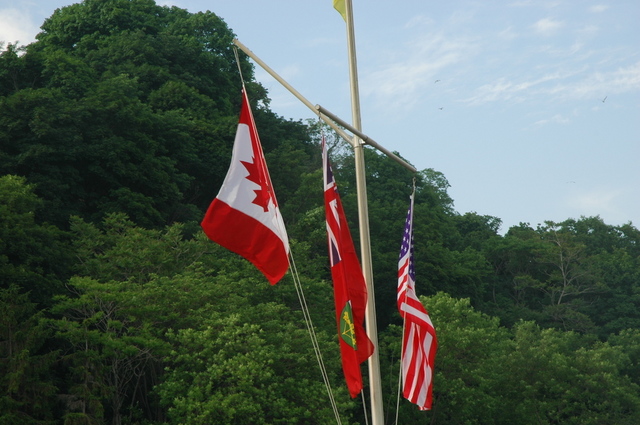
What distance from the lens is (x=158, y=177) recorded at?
44.8 metres

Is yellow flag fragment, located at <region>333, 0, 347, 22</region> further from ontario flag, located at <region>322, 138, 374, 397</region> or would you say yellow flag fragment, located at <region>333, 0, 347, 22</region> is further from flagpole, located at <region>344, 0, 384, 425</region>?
ontario flag, located at <region>322, 138, 374, 397</region>

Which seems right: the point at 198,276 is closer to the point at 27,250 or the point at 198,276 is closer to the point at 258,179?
the point at 27,250

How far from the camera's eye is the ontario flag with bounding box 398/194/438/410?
482 inches

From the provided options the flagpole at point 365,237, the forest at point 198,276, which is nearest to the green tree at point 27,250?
the forest at point 198,276

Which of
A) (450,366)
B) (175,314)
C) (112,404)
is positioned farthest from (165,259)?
(450,366)

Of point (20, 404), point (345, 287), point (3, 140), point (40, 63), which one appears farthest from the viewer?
point (40, 63)

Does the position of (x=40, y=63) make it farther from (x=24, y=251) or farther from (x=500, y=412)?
(x=500, y=412)

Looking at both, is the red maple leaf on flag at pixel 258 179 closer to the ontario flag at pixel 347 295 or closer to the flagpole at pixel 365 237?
the ontario flag at pixel 347 295

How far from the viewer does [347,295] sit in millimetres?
10312

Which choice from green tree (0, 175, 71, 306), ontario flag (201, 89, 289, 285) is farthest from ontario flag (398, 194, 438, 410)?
green tree (0, 175, 71, 306)

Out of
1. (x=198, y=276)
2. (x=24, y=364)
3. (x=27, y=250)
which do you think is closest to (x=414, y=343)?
(x=24, y=364)

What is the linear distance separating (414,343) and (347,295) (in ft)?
8.66

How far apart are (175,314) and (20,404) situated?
241 inches

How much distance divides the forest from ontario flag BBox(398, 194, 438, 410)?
353 centimetres
